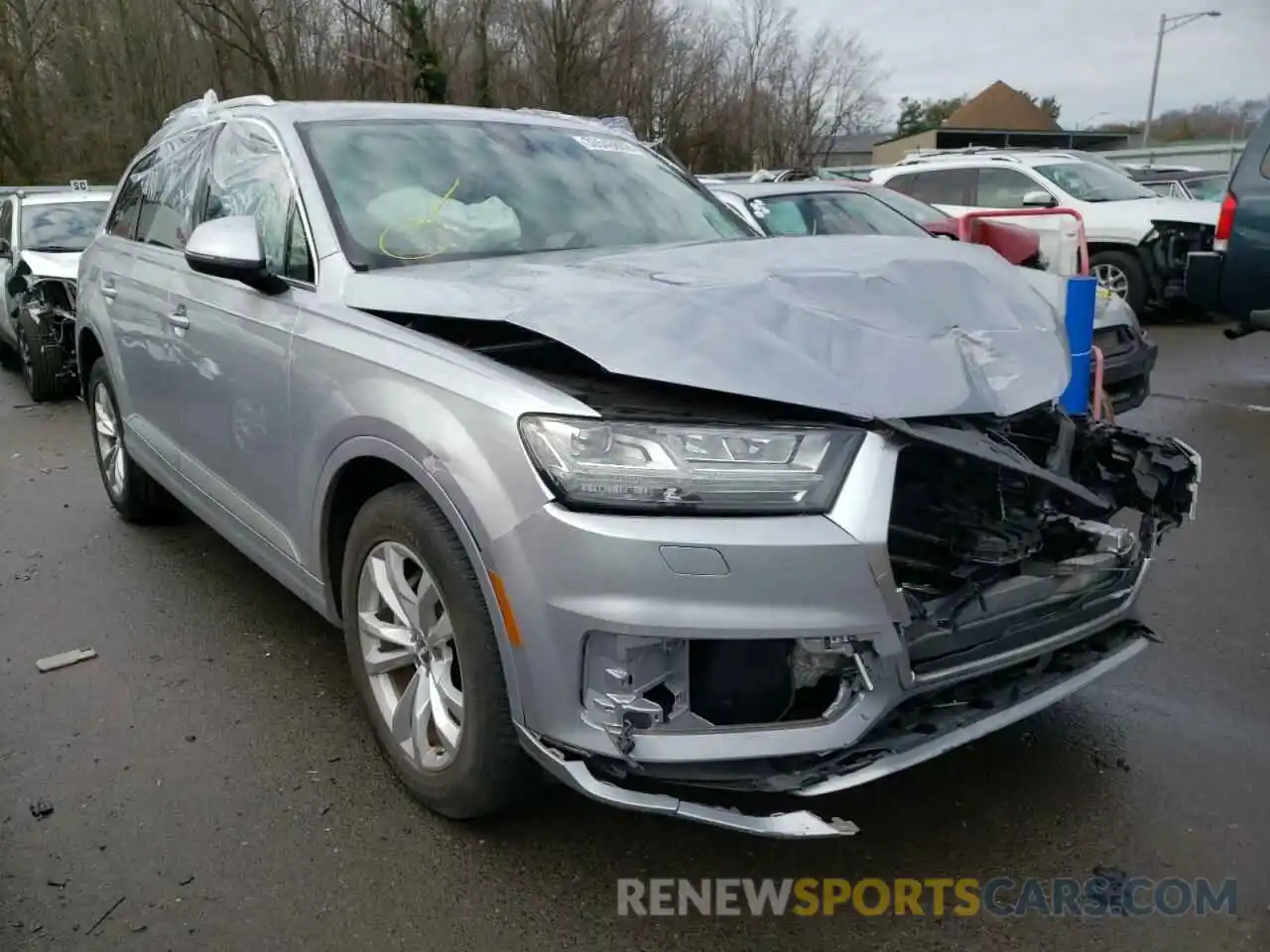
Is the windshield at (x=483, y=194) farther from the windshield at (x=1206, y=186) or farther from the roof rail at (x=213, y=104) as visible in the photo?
the windshield at (x=1206, y=186)

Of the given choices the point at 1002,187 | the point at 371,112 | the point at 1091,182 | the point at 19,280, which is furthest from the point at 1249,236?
the point at 19,280

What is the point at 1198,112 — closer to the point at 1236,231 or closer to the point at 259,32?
the point at 259,32

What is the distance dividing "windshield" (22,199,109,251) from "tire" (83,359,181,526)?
15.7 feet

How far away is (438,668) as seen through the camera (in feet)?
8.95

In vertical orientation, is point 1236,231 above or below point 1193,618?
above

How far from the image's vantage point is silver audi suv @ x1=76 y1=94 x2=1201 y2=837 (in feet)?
7.25

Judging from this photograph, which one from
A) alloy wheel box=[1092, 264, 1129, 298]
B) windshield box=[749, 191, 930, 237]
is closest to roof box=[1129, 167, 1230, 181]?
alloy wheel box=[1092, 264, 1129, 298]

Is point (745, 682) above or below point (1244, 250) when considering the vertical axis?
below

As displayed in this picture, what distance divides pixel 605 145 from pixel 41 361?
6763mm

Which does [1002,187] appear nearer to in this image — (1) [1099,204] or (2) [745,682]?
(1) [1099,204]

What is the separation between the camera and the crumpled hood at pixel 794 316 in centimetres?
232

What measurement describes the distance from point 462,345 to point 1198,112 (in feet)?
160

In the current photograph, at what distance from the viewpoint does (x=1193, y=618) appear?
13.2 feet

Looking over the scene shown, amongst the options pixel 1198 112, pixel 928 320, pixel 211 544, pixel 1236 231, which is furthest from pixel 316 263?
pixel 1198 112
